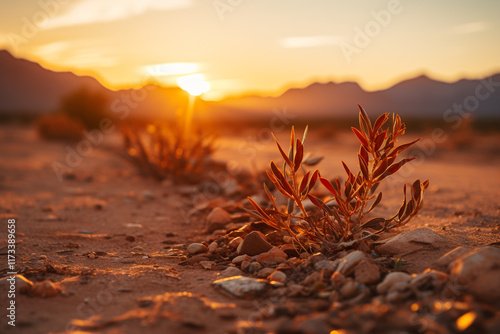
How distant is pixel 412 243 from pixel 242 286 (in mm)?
1158

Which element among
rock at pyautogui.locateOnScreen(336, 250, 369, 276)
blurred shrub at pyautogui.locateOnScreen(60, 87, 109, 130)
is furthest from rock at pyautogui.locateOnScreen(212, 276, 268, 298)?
blurred shrub at pyautogui.locateOnScreen(60, 87, 109, 130)

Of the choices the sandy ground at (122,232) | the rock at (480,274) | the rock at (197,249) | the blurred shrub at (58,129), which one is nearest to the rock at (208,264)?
the sandy ground at (122,232)

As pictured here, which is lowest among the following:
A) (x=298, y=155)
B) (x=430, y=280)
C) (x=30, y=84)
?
(x=430, y=280)

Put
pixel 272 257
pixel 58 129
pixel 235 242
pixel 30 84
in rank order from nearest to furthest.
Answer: pixel 272 257 → pixel 235 242 → pixel 58 129 → pixel 30 84

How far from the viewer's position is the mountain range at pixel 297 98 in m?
97.5

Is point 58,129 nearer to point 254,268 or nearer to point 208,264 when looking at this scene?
point 208,264

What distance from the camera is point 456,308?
1.67 m

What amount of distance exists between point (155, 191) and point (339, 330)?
479cm

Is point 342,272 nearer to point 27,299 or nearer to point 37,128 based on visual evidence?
point 27,299

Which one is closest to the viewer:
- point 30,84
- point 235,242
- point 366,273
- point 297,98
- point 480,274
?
point 480,274

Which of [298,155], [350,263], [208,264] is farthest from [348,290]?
[208,264]

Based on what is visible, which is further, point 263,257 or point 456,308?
point 263,257

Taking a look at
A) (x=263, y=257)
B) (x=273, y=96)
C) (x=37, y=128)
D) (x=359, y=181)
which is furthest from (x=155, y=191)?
(x=273, y=96)

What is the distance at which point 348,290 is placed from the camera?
2037 millimetres
